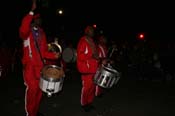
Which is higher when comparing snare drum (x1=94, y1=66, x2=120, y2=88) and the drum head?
snare drum (x1=94, y1=66, x2=120, y2=88)

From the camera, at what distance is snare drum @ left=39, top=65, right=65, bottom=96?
235 inches

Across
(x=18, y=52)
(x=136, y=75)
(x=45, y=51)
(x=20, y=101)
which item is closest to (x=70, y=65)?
(x=18, y=52)

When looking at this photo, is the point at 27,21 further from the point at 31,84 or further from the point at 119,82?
the point at 119,82

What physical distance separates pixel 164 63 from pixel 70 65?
6407mm

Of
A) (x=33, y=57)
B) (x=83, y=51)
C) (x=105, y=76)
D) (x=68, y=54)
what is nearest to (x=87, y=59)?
(x=83, y=51)

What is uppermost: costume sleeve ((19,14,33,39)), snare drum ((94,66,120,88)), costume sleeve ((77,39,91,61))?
costume sleeve ((19,14,33,39))

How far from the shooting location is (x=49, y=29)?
3703 centimetres

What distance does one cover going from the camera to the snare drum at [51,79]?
5980mm

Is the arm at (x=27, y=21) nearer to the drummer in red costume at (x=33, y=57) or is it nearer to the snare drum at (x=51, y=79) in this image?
the drummer in red costume at (x=33, y=57)

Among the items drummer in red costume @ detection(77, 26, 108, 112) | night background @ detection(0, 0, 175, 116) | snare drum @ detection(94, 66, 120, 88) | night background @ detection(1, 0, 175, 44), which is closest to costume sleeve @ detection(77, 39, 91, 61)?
drummer in red costume @ detection(77, 26, 108, 112)

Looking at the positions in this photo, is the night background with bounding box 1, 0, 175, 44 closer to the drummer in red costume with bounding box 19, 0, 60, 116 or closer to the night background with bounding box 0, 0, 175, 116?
the night background with bounding box 0, 0, 175, 116

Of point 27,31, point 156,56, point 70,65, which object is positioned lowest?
point 70,65

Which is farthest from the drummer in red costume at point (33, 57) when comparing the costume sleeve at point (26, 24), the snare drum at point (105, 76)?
the snare drum at point (105, 76)

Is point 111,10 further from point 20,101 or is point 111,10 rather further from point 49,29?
point 20,101
